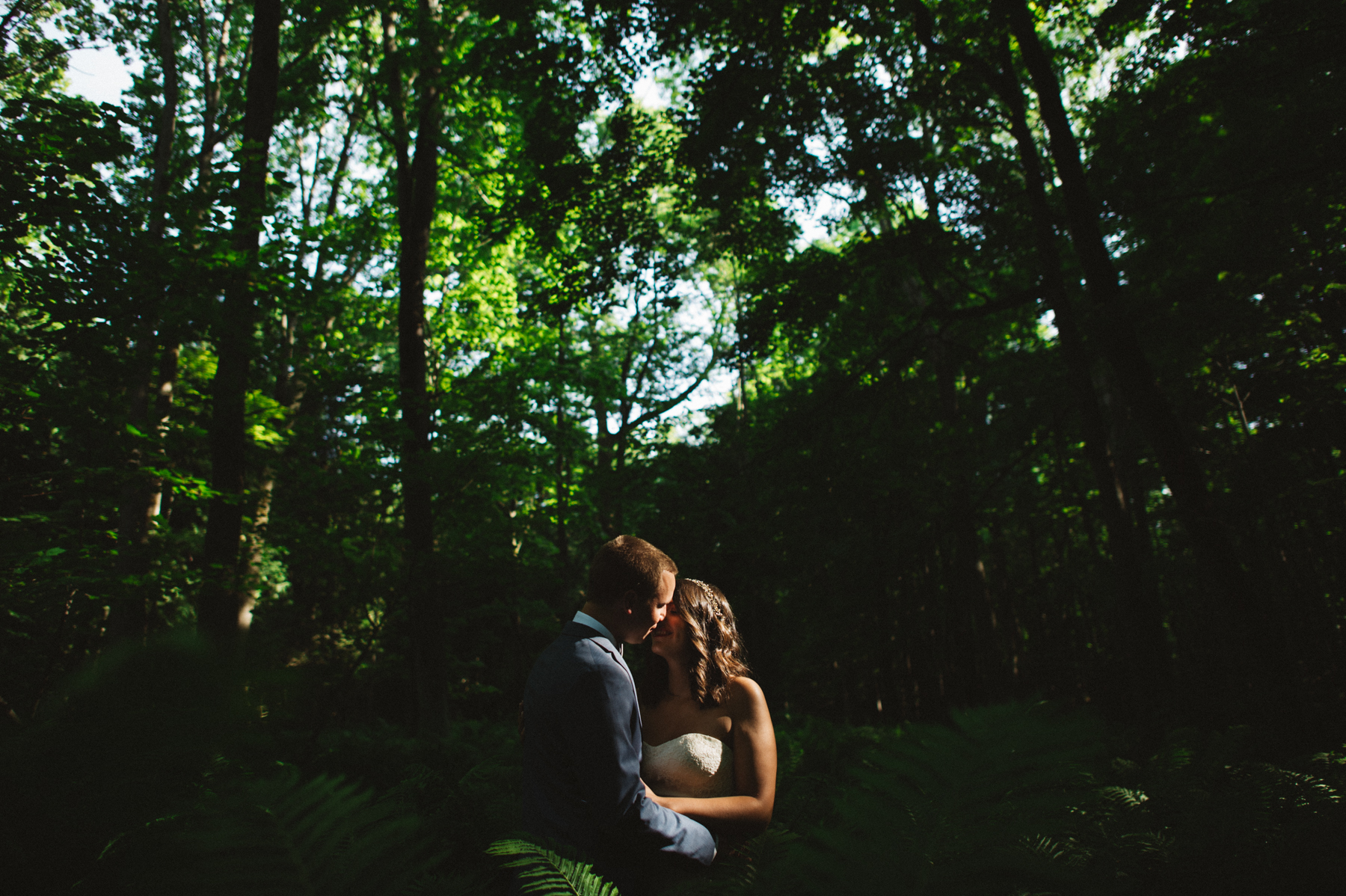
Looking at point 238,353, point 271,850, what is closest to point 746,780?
point 271,850

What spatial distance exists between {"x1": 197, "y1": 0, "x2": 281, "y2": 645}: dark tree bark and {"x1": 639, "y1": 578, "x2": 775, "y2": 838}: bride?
3190mm

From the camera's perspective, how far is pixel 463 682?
16.1m

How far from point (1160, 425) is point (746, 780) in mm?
5585

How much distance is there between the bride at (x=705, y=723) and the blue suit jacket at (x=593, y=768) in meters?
0.18

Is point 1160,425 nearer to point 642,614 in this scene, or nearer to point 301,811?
point 642,614

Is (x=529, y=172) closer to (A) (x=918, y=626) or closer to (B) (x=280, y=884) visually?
(A) (x=918, y=626)

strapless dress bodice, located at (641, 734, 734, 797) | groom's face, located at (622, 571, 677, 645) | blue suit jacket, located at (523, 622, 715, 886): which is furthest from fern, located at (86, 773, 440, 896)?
strapless dress bodice, located at (641, 734, 734, 797)

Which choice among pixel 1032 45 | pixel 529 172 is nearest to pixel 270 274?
pixel 529 172

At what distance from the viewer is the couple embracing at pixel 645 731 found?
1.95 m

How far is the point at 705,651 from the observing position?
2707 millimetres

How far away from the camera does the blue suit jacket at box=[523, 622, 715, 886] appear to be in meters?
1.92

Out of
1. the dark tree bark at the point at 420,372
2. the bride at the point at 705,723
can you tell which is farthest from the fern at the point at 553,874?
the dark tree bark at the point at 420,372

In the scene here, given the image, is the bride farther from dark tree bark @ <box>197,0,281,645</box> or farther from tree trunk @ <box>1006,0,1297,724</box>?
tree trunk @ <box>1006,0,1297,724</box>

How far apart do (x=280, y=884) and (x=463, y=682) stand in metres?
17.0
